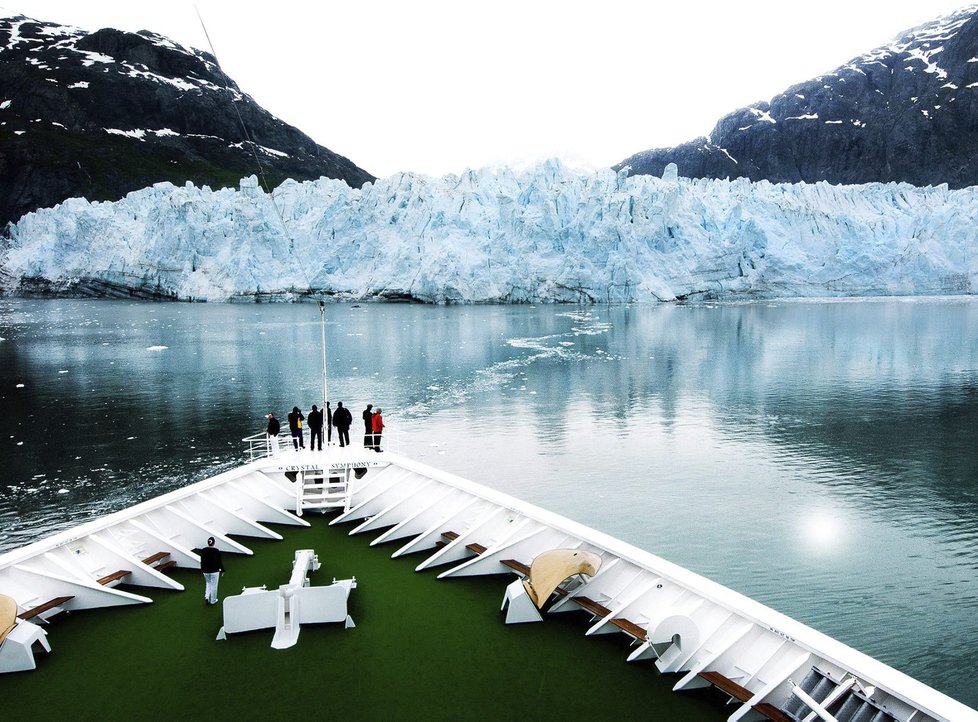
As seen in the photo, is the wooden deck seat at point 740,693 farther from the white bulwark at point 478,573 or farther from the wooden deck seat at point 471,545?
the wooden deck seat at point 471,545

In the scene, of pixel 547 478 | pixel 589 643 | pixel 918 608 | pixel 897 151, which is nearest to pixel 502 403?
pixel 547 478

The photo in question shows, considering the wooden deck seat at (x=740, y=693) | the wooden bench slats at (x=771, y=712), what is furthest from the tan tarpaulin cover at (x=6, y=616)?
the wooden bench slats at (x=771, y=712)

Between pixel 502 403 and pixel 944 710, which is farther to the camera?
pixel 502 403

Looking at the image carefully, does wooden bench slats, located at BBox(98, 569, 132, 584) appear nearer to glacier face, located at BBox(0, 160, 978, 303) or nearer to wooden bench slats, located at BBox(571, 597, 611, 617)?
wooden bench slats, located at BBox(571, 597, 611, 617)

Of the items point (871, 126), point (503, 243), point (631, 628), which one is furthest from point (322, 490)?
point (871, 126)

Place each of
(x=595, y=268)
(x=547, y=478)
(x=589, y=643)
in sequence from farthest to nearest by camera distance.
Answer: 1. (x=595, y=268)
2. (x=547, y=478)
3. (x=589, y=643)

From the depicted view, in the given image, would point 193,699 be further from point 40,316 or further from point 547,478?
point 40,316
